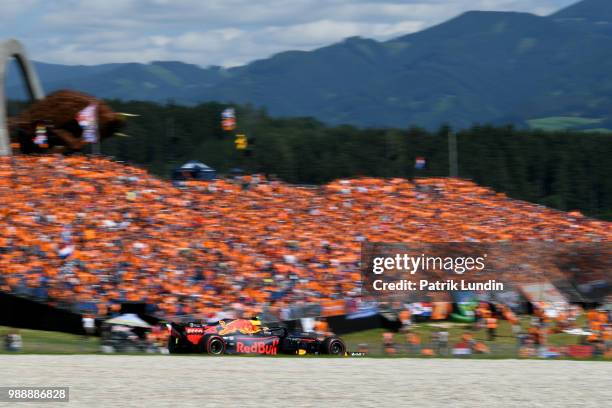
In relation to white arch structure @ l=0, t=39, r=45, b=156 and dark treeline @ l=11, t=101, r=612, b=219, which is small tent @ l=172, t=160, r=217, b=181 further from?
dark treeline @ l=11, t=101, r=612, b=219

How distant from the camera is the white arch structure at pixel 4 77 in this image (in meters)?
29.7

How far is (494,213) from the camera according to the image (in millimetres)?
29984

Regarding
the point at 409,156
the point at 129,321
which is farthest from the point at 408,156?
the point at 129,321

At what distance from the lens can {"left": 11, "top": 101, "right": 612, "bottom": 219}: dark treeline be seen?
233 ft

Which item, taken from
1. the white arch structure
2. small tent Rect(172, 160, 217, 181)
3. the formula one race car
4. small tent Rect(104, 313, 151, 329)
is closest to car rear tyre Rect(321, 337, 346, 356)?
the formula one race car

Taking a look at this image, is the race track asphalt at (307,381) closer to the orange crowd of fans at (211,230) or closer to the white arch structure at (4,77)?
the orange crowd of fans at (211,230)

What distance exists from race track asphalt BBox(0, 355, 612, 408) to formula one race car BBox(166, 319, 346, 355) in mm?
1462

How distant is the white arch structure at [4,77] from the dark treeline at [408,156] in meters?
30.3

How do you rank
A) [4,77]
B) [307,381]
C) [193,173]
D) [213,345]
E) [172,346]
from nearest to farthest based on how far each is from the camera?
[307,381] → [213,345] → [172,346] → [193,173] → [4,77]

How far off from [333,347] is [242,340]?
1.77m

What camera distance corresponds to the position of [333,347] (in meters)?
15.8

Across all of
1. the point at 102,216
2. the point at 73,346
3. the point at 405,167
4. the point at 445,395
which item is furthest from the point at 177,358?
the point at 405,167

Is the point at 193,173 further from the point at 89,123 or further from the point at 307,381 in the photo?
the point at 307,381

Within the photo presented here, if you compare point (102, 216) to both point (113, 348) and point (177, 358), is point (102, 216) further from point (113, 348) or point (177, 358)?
point (177, 358)
